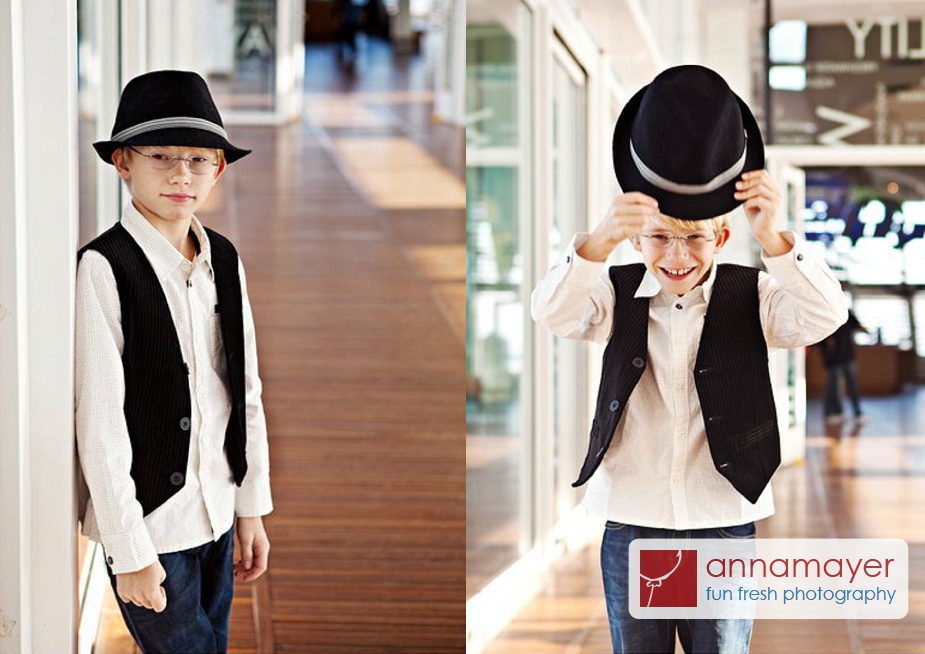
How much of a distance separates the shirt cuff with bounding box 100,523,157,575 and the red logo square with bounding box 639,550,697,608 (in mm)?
829

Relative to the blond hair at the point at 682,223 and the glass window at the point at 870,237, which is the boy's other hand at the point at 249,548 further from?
the glass window at the point at 870,237

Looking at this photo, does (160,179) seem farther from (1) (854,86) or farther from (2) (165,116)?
(1) (854,86)

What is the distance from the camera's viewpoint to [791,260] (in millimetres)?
1756

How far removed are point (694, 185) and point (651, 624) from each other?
2.51 feet

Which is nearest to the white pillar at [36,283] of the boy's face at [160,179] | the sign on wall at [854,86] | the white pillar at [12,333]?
the white pillar at [12,333]

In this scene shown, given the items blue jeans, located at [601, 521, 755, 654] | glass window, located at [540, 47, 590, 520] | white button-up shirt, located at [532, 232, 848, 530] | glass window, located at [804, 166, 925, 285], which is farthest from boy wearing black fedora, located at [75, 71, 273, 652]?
glass window, located at [804, 166, 925, 285]

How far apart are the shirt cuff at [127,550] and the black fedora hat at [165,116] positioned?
0.64 metres

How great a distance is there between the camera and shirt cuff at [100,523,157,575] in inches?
75.6

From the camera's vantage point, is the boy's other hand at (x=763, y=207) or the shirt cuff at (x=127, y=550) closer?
the boy's other hand at (x=763, y=207)

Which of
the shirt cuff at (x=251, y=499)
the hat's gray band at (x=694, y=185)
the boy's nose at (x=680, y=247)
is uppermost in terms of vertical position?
the hat's gray band at (x=694, y=185)

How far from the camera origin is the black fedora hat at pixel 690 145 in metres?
1.75

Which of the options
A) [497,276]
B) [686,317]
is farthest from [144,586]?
[497,276]

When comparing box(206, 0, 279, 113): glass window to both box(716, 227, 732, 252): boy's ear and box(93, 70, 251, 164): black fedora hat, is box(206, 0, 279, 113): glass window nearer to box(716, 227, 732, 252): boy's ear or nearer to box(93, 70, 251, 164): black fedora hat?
box(93, 70, 251, 164): black fedora hat

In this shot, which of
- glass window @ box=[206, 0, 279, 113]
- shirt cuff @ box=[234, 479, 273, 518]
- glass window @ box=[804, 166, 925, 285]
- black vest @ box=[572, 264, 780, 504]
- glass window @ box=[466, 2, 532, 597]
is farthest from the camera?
glass window @ box=[206, 0, 279, 113]
